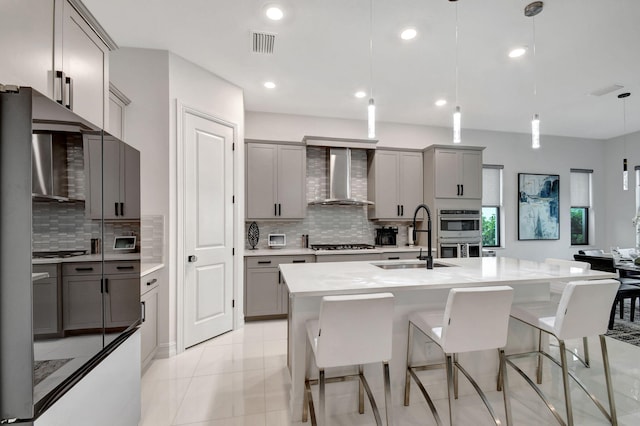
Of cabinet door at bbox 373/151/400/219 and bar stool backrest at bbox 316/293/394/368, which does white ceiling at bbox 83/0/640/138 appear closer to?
cabinet door at bbox 373/151/400/219

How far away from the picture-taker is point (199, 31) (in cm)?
271

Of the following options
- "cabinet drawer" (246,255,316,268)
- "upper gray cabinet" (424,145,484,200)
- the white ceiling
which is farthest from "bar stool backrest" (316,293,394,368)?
"upper gray cabinet" (424,145,484,200)

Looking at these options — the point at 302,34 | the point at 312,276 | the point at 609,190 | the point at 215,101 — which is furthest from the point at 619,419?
the point at 609,190

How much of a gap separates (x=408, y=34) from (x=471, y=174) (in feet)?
9.56

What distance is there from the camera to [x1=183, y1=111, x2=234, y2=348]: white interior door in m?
3.18

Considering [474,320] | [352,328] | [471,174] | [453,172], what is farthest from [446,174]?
[352,328]

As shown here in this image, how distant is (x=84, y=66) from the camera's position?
1.81 metres

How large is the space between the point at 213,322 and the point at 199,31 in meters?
3.05

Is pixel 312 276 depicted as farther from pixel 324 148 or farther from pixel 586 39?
pixel 586 39

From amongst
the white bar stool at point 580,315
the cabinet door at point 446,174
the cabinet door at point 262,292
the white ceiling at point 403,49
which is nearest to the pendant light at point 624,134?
the white ceiling at point 403,49

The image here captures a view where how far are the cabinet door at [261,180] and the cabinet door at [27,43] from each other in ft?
9.14

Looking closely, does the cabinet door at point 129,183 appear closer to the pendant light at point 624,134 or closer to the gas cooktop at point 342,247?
the gas cooktop at point 342,247

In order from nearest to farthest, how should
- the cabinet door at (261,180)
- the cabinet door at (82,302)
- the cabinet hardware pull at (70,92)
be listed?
the cabinet door at (82,302)
the cabinet hardware pull at (70,92)
the cabinet door at (261,180)

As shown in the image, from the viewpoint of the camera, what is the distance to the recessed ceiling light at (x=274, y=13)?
239 cm
